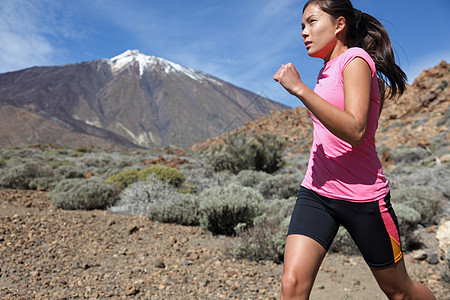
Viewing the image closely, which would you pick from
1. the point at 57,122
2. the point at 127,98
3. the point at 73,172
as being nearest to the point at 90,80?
the point at 127,98

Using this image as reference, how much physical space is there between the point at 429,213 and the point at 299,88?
4.52 meters

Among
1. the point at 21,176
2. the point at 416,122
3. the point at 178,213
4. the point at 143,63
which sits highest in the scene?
the point at 143,63

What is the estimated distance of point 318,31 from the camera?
1.36 m

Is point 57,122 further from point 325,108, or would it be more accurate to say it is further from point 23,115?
point 325,108

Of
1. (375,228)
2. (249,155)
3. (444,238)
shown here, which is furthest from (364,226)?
(249,155)

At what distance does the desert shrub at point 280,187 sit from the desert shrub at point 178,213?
1.83 metres

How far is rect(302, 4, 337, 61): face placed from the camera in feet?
4.42

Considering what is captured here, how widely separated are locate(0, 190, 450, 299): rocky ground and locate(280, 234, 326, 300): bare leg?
1.40 m

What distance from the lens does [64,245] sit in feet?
11.7

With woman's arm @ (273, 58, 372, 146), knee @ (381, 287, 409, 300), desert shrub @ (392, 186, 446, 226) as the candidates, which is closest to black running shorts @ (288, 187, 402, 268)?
knee @ (381, 287, 409, 300)

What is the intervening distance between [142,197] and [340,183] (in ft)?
16.8

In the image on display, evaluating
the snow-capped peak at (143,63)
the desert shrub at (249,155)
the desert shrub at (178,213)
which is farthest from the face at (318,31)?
the snow-capped peak at (143,63)

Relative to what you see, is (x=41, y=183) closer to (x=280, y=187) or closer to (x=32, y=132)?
(x=280, y=187)

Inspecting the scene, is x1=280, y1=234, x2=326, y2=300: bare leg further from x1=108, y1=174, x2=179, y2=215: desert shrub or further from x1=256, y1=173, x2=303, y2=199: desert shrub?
x1=256, y1=173, x2=303, y2=199: desert shrub
